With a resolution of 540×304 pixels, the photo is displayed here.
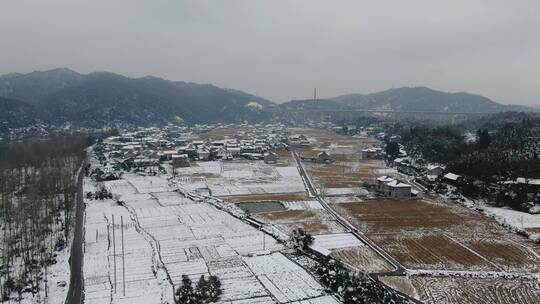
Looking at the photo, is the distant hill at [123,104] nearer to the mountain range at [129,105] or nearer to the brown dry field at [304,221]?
the mountain range at [129,105]

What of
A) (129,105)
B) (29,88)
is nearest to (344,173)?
(129,105)

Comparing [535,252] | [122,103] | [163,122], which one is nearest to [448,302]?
[535,252]

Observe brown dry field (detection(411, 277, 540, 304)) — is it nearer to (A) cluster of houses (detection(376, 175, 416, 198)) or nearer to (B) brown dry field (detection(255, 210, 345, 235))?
(B) brown dry field (detection(255, 210, 345, 235))

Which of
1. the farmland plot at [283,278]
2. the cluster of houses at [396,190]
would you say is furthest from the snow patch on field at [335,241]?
the cluster of houses at [396,190]

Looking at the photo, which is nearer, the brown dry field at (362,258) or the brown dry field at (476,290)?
the brown dry field at (476,290)

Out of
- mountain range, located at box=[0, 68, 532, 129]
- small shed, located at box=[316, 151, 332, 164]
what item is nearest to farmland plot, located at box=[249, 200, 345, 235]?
small shed, located at box=[316, 151, 332, 164]

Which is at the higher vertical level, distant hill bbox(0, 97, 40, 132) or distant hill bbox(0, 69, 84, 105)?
distant hill bbox(0, 69, 84, 105)

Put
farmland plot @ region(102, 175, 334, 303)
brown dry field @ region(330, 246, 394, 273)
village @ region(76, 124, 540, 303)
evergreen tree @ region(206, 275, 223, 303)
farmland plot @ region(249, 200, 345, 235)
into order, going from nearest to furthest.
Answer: evergreen tree @ region(206, 275, 223, 303) → farmland plot @ region(102, 175, 334, 303) → village @ region(76, 124, 540, 303) → brown dry field @ region(330, 246, 394, 273) → farmland plot @ region(249, 200, 345, 235)

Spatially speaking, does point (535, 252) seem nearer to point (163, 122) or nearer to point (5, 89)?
point (163, 122)
